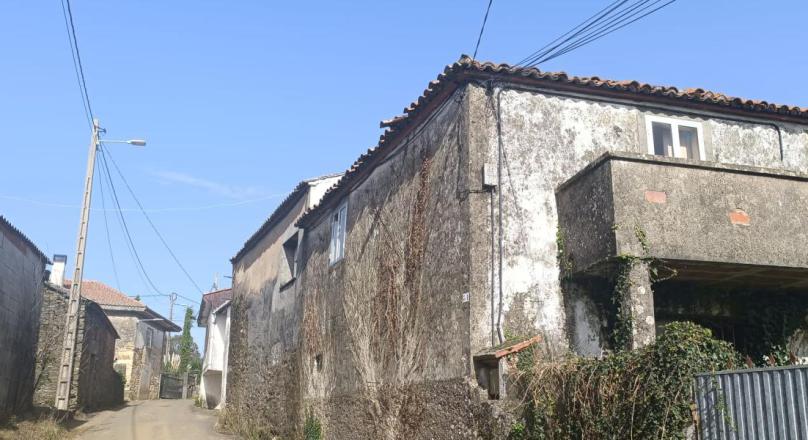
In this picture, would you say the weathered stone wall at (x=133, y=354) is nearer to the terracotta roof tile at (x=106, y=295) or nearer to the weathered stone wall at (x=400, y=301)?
the terracotta roof tile at (x=106, y=295)

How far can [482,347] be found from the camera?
9828 millimetres

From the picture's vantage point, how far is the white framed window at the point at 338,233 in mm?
15828

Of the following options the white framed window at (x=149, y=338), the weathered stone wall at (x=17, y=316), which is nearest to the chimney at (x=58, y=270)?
the weathered stone wall at (x=17, y=316)

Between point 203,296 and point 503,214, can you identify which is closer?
point 503,214

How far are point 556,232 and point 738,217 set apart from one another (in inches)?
95.9

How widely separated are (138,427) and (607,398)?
16682mm

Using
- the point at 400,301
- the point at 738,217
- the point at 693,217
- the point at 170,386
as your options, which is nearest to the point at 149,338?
the point at 170,386

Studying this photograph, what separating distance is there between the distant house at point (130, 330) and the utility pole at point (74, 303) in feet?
67.9

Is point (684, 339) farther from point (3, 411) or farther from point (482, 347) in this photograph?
point (3, 411)

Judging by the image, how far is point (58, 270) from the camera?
30.8 m

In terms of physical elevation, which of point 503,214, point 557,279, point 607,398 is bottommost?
point 607,398

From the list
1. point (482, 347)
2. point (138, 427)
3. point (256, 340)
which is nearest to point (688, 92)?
point (482, 347)

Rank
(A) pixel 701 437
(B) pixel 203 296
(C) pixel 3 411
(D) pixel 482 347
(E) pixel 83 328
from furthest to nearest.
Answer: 1. (B) pixel 203 296
2. (E) pixel 83 328
3. (C) pixel 3 411
4. (D) pixel 482 347
5. (A) pixel 701 437

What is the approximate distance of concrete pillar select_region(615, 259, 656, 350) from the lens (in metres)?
8.98
